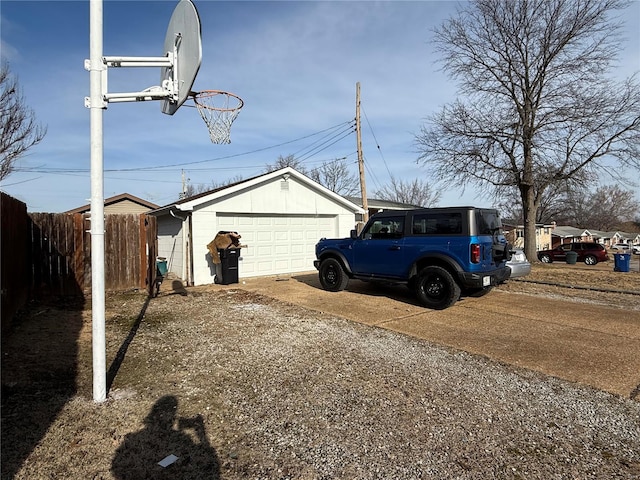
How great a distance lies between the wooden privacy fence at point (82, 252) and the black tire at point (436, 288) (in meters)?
6.37

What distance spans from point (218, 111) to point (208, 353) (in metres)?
4.13

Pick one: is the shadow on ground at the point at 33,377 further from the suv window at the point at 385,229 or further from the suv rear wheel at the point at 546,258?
the suv rear wheel at the point at 546,258

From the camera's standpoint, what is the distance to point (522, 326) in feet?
21.1

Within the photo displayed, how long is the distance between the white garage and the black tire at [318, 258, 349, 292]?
316cm

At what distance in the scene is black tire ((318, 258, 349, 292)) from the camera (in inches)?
380

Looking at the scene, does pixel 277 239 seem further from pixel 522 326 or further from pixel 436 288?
pixel 522 326

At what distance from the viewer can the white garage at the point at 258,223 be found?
11406 mm

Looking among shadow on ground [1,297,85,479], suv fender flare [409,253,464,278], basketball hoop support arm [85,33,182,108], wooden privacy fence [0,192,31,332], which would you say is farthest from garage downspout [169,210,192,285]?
basketball hoop support arm [85,33,182,108]

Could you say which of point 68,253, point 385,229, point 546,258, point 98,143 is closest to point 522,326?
point 385,229

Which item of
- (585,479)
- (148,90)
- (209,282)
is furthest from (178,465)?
(209,282)

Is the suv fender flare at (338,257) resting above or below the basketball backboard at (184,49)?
below

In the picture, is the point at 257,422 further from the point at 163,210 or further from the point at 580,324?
the point at 163,210

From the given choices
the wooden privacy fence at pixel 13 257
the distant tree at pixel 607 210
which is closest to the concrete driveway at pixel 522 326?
the wooden privacy fence at pixel 13 257

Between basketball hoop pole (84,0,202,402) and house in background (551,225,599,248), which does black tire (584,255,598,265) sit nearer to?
house in background (551,225,599,248)
